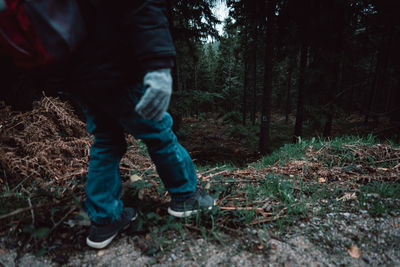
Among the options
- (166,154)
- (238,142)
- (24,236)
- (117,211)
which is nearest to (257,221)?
(166,154)

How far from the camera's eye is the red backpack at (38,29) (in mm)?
849

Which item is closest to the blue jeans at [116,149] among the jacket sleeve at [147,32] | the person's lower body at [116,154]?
the person's lower body at [116,154]

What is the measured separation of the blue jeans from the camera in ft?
4.04

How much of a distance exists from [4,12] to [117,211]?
1275mm

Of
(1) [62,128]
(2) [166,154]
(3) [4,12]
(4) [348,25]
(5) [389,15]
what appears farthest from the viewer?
(4) [348,25]

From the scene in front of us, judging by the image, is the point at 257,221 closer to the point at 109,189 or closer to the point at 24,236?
the point at 109,189

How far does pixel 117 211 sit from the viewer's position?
1402 mm

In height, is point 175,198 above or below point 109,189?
below

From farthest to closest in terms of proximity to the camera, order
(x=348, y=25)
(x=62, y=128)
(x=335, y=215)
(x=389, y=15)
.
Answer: (x=348, y=25) < (x=389, y=15) < (x=62, y=128) < (x=335, y=215)

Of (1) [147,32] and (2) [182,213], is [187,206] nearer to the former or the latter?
(2) [182,213]

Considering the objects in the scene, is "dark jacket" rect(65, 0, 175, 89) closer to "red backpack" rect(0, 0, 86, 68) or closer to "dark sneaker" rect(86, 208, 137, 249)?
"red backpack" rect(0, 0, 86, 68)

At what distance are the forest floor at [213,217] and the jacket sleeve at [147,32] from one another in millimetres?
1195

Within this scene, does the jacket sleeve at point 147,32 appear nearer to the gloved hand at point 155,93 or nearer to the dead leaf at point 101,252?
the gloved hand at point 155,93

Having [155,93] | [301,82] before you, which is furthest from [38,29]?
[301,82]
